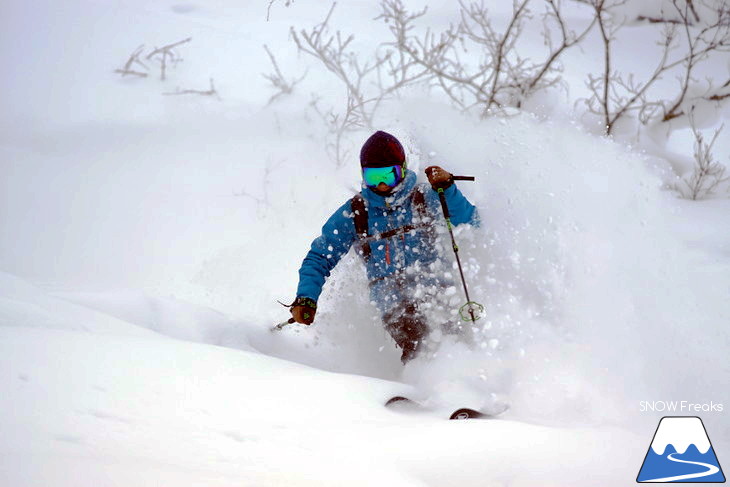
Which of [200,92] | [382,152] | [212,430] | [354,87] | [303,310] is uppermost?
[354,87]

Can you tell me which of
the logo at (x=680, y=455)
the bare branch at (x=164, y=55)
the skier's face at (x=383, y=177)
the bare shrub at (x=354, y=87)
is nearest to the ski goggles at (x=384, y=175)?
the skier's face at (x=383, y=177)

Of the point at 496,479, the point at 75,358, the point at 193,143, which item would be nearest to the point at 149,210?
the point at 193,143

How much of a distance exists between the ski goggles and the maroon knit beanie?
21 mm

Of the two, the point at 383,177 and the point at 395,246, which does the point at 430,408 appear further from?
the point at 383,177

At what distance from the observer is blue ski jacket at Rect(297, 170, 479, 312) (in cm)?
352

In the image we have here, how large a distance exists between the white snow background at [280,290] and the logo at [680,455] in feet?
0.23

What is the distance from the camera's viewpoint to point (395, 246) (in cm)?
356

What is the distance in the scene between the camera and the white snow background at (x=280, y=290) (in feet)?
7.11

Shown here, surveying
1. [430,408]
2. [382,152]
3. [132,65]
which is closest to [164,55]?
[132,65]

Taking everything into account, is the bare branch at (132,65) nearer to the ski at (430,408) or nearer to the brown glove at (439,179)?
the brown glove at (439,179)

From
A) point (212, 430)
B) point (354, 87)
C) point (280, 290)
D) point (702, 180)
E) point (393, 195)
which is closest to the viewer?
point (212, 430)

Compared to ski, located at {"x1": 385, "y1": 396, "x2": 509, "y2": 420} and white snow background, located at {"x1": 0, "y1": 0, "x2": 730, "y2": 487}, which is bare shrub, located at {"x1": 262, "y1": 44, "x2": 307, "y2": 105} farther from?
ski, located at {"x1": 385, "y1": 396, "x2": 509, "y2": 420}

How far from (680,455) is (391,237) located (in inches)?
69.3

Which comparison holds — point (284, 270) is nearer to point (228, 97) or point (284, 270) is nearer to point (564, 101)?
point (228, 97)
